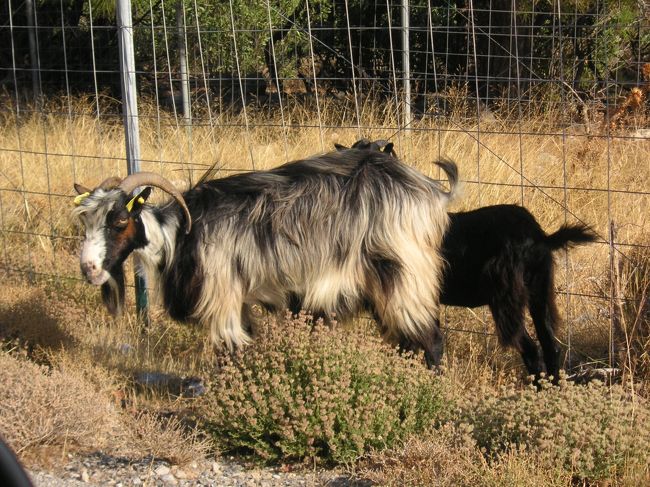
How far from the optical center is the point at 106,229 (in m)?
6.02

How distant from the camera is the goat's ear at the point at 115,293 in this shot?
646cm

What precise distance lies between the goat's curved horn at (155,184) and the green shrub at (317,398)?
0.94 m

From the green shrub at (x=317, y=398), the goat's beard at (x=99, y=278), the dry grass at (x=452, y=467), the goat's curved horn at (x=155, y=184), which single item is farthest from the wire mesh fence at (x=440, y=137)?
the dry grass at (x=452, y=467)

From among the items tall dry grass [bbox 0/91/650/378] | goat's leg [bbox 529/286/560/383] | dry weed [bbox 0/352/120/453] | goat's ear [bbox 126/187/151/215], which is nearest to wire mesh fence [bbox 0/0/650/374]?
tall dry grass [bbox 0/91/650/378]

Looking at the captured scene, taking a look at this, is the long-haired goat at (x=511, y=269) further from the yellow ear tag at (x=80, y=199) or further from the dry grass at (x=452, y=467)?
the yellow ear tag at (x=80, y=199)

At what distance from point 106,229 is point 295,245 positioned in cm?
118

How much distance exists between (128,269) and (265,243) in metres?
2.77

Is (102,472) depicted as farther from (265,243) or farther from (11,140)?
(11,140)

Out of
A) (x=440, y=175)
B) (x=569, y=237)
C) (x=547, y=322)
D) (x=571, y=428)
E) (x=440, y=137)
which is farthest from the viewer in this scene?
(x=440, y=175)

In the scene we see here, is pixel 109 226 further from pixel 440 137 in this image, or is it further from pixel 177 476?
pixel 440 137

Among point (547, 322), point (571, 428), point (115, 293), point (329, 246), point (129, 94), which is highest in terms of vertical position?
point (129, 94)

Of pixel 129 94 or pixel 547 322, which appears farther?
pixel 129 94

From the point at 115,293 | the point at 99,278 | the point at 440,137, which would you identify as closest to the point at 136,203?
the point at 99,278

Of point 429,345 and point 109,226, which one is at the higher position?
point 109,226
